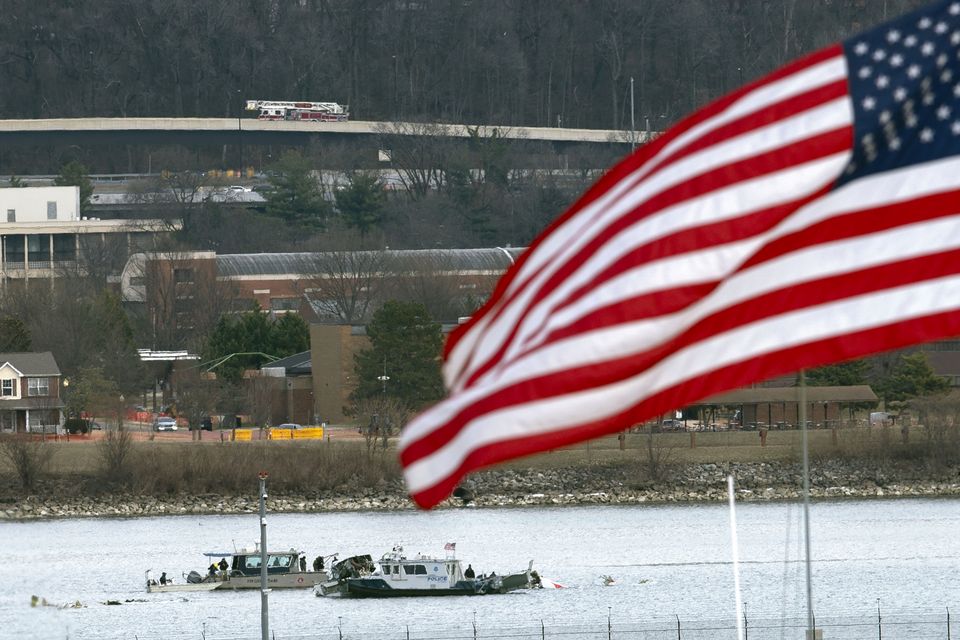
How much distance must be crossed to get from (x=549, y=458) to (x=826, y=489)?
9.33 metres

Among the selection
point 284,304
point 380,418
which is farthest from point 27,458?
point 284,304

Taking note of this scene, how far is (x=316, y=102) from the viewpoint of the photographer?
19062cm

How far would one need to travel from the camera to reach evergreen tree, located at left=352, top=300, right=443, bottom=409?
7900cm

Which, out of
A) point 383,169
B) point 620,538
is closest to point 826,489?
point 620,538

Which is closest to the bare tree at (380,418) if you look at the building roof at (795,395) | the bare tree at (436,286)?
the building roof at (795,395)

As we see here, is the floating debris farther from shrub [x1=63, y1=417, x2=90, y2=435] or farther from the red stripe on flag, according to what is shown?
the red stripe on flag

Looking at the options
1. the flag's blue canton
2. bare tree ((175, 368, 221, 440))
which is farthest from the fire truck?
the flag's blue canton

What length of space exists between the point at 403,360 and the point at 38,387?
1441 centimetres

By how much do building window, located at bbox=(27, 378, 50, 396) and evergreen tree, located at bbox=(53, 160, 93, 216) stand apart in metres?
67.1

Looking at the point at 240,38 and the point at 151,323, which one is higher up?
the point at 240,38

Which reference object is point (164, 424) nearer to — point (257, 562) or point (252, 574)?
point (257, 562)

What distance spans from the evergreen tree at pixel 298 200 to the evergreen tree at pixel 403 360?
61.7 metres

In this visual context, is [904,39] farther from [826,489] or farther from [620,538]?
[826,489]

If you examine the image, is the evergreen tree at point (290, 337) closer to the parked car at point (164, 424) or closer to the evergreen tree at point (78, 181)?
the parked car at point (164, 424)
